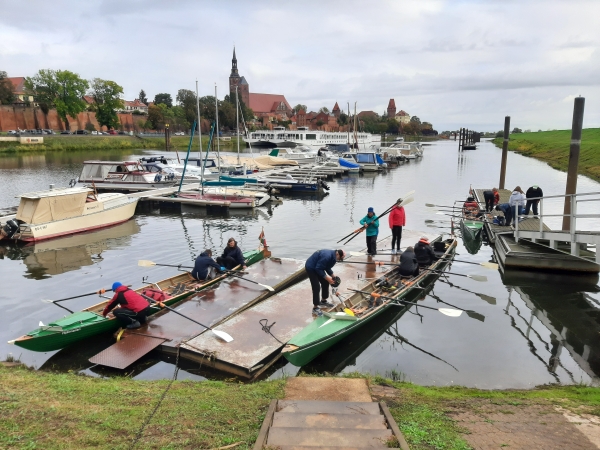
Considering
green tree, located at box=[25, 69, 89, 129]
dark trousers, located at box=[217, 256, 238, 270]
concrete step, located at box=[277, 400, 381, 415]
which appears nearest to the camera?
concrete step, located at box=[277, 400, 381, 415]

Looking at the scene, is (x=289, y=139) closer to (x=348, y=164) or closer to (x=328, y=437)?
(x=348, y=164)

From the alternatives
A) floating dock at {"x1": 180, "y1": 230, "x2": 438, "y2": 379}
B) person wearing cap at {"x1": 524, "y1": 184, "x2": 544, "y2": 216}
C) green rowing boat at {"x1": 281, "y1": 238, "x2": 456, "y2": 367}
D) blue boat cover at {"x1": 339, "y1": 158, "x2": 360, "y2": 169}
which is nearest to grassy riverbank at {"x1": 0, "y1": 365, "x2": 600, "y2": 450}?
floating dock at {"x1": 180, "y1": 230, "x2": 438, "y2": 379}

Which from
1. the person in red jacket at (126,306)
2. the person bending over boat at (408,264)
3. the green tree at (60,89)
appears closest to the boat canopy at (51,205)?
the person in red jacket at (126,306)

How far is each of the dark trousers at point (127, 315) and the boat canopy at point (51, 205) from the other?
49.8 feet

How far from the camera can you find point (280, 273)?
15.9 metres

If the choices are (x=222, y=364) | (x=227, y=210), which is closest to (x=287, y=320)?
(x=222, y=364)

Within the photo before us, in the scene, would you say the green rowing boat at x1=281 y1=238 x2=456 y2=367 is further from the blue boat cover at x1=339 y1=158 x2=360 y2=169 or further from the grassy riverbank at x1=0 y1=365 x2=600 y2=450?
the blue boat cover at x1=339 y1=158 x2=360 y2=169

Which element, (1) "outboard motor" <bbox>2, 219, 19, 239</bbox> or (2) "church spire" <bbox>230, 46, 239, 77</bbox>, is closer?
(1) "outboard motor" <bbox>2, 219, 19, 239</bbox>

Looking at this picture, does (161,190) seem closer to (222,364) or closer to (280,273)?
(280,273)

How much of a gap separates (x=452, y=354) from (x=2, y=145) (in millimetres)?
90976

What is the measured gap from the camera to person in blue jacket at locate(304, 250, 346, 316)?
11.5 m

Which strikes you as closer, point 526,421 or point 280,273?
point 526,421

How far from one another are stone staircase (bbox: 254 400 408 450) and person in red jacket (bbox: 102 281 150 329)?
19.7ft

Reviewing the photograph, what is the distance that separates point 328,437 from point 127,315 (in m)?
7.69
